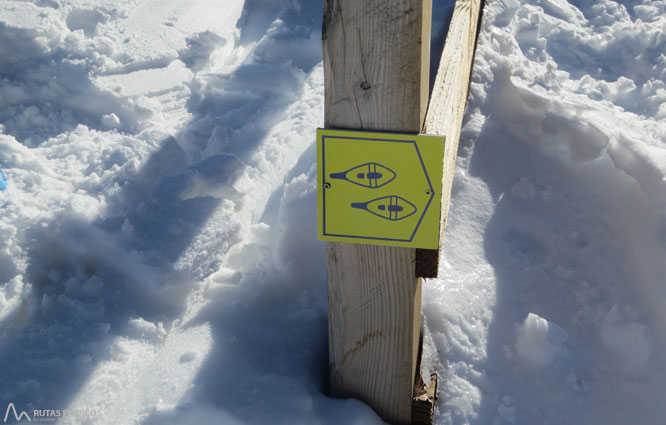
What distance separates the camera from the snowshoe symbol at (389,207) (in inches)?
51.3

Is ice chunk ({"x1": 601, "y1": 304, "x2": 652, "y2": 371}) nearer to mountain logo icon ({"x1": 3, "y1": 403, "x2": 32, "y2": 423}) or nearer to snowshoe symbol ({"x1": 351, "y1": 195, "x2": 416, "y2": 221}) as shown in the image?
snowshoe symbol ({"x1": 351, "y1": 195, "x2": 416, "y2": 221})

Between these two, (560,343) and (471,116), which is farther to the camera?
(471,116)

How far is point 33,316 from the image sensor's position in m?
1.85

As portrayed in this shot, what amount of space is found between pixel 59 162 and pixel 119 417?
4.77 feet

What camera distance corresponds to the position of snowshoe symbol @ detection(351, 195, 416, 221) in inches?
51.3

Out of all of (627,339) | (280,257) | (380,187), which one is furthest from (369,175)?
(627,339)

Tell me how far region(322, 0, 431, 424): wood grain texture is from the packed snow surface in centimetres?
12

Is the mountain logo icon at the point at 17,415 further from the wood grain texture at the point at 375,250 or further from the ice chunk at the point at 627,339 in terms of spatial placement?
the ice chunk at the point at 627,339

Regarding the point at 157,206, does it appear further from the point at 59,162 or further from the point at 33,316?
the point at 59,162

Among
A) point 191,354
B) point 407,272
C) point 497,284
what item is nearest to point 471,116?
point 497,284

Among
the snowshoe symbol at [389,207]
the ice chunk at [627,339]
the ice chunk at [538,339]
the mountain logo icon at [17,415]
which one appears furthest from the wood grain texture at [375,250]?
the mountain logo icon at [17,415]

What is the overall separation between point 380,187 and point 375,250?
18cm

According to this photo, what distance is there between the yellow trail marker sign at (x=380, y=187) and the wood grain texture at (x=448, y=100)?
0.10m

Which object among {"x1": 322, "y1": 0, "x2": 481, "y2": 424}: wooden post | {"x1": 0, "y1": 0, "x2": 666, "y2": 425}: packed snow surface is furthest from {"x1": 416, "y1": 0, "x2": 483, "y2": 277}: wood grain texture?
{"x1": 0, "y1": 0, "x2": 666, "y2": 425}: packed snow surface
